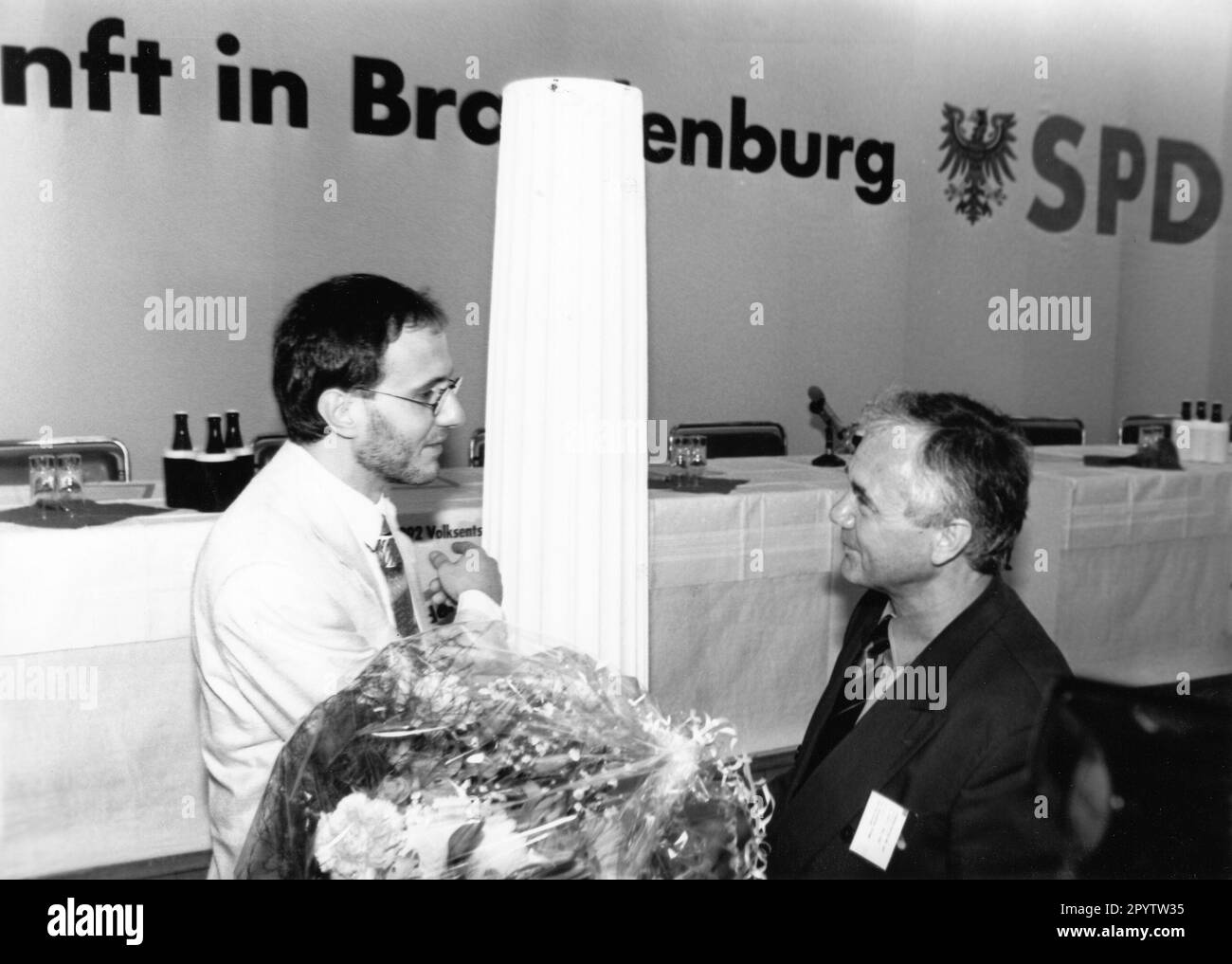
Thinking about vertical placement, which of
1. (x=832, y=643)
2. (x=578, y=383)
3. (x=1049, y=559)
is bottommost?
(x=832, y=643)

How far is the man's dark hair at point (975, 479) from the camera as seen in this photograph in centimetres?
186

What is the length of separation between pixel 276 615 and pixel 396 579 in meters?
0.34

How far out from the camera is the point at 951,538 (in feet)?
6.11

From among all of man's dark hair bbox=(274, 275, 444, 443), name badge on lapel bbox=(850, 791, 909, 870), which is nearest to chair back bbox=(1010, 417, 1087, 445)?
name badge on lapel bbox=(850, 791, 909, 870)

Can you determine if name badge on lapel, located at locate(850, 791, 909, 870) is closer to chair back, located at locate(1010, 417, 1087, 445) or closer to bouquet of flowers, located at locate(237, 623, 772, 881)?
bouquet of flowers, located at locate(237, 623, 772, 881)

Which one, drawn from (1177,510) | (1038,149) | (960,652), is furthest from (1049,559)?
(1038,149)

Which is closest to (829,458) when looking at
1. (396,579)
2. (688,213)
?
(688,213)

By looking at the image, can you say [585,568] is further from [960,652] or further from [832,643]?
[832,643]

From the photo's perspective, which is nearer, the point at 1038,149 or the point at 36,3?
the point at 36,3

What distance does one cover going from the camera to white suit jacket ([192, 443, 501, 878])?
148 centimetres

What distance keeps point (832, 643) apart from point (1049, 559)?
3.00 feet

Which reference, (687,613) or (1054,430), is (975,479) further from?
(1054,430)

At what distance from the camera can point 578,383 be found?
172 centimetres

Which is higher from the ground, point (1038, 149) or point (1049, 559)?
point (1038, 149)
